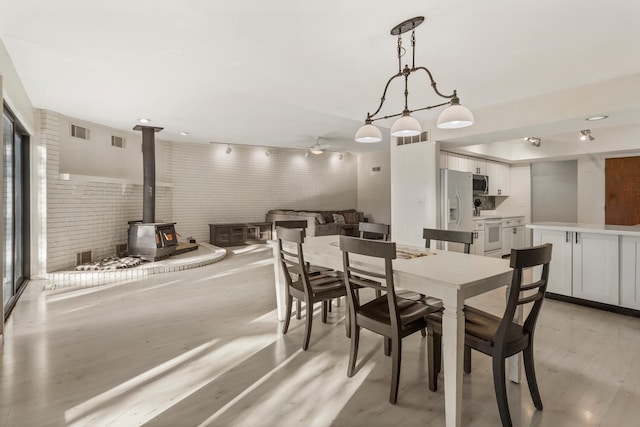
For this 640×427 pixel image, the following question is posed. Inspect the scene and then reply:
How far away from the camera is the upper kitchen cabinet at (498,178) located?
671 centimetres

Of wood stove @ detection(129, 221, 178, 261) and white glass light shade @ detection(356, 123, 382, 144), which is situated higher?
white glass light shade @ detection(356, 123, 382, 144)

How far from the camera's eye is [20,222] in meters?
4.41

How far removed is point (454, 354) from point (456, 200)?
396 cm

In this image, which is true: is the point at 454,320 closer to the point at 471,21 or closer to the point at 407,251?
the point at 407,251

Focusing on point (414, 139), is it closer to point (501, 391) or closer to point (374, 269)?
point (374, 269)

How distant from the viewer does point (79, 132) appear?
18.7 feet

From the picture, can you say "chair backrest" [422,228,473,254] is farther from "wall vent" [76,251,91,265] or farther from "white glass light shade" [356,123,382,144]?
"wall vent" [76,251,91,265]

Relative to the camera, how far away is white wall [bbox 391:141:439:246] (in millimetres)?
4922

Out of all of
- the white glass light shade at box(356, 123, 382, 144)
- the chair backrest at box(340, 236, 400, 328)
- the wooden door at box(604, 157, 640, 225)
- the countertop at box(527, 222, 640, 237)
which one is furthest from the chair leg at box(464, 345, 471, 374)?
the wooden door at box(604, 157, 640, 225)

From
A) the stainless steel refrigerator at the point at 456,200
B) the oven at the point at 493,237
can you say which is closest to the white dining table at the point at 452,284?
the stainless steel refrigerator at the point at 456,200

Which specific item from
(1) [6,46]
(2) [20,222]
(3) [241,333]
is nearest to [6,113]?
(1) [6,46]

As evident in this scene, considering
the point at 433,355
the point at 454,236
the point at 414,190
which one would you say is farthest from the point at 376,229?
the point at 414,190

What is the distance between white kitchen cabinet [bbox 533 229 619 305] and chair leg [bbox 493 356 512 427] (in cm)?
269

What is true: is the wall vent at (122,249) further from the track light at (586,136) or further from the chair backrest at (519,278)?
the track light at (586,136)
